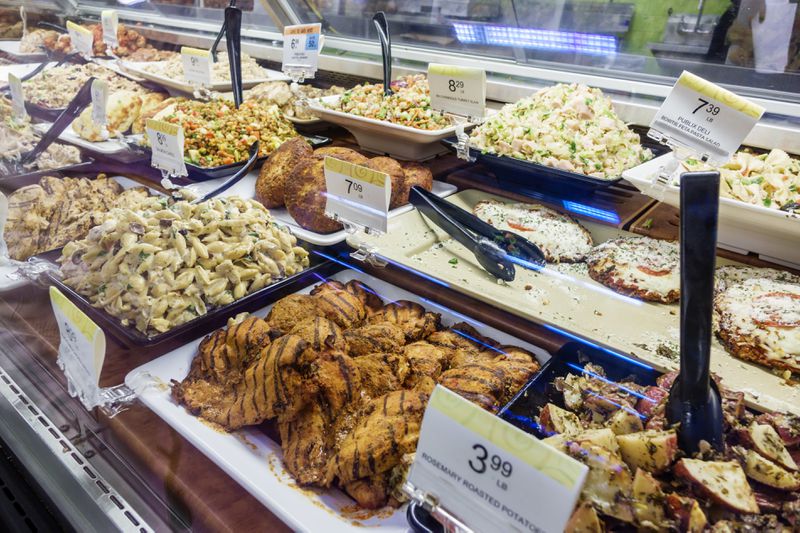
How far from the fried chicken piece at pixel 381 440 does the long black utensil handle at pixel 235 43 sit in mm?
2296

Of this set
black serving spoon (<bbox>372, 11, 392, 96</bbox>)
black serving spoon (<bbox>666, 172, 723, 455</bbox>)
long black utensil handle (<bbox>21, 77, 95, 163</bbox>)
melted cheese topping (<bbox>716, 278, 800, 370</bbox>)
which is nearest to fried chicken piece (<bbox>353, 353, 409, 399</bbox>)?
black serving spoon (<bbox>666, 172, 723, 455</bbox>)

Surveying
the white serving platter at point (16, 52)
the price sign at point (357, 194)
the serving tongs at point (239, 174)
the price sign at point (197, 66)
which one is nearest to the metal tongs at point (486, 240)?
the price sign at point (357, 194)

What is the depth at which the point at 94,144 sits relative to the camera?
2.98 metres

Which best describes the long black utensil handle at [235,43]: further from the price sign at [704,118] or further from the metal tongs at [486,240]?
the price sign at [704,118]

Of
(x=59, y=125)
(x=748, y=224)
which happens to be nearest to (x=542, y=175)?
(x=748, y=224)

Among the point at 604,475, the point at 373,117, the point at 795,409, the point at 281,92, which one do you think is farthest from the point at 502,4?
the point at 604,475

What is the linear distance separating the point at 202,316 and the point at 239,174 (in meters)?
1.04

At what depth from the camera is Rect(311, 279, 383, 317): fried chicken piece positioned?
1.87 metres

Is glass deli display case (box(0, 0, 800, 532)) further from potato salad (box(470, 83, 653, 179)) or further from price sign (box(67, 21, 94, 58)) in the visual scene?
price sign (box(67, 21, 94, 58))

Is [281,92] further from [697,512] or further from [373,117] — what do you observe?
[697,512]

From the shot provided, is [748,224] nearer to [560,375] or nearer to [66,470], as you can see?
[560,375]

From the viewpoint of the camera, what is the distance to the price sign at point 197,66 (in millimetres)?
3365

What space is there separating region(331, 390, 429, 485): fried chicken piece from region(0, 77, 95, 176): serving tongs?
234cm

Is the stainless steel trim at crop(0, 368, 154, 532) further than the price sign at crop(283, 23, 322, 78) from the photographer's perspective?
No
